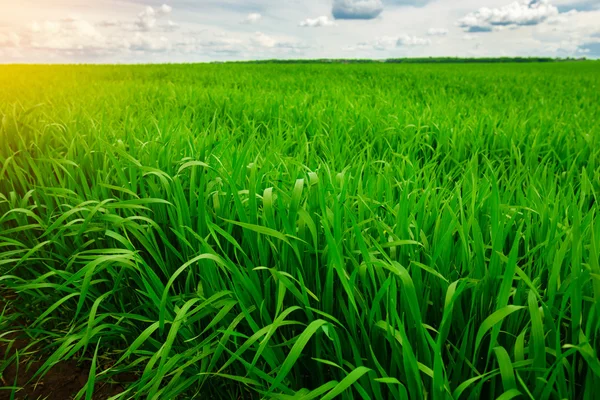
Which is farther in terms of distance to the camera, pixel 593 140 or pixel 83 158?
pixel 593 140

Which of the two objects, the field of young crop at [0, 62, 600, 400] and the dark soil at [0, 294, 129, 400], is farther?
the dark soil at [0, 294, 129, 400]

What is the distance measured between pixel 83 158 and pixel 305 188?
115cm

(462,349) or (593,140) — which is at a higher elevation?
(593,140)

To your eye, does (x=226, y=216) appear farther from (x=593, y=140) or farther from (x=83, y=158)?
(x=593, y=140)

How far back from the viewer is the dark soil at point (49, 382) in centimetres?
135

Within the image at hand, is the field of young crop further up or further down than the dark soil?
further up

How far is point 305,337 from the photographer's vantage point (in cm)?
87

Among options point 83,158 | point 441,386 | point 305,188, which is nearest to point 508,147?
point 305,188

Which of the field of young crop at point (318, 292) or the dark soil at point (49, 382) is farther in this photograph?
the dark soil at point (49, 382)

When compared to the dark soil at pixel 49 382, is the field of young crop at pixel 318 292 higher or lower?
higher

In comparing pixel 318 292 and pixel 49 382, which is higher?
pixel 318 292

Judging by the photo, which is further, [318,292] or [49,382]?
[49,382]

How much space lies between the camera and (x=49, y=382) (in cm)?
140

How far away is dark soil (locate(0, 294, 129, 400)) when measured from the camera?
1.35 m
